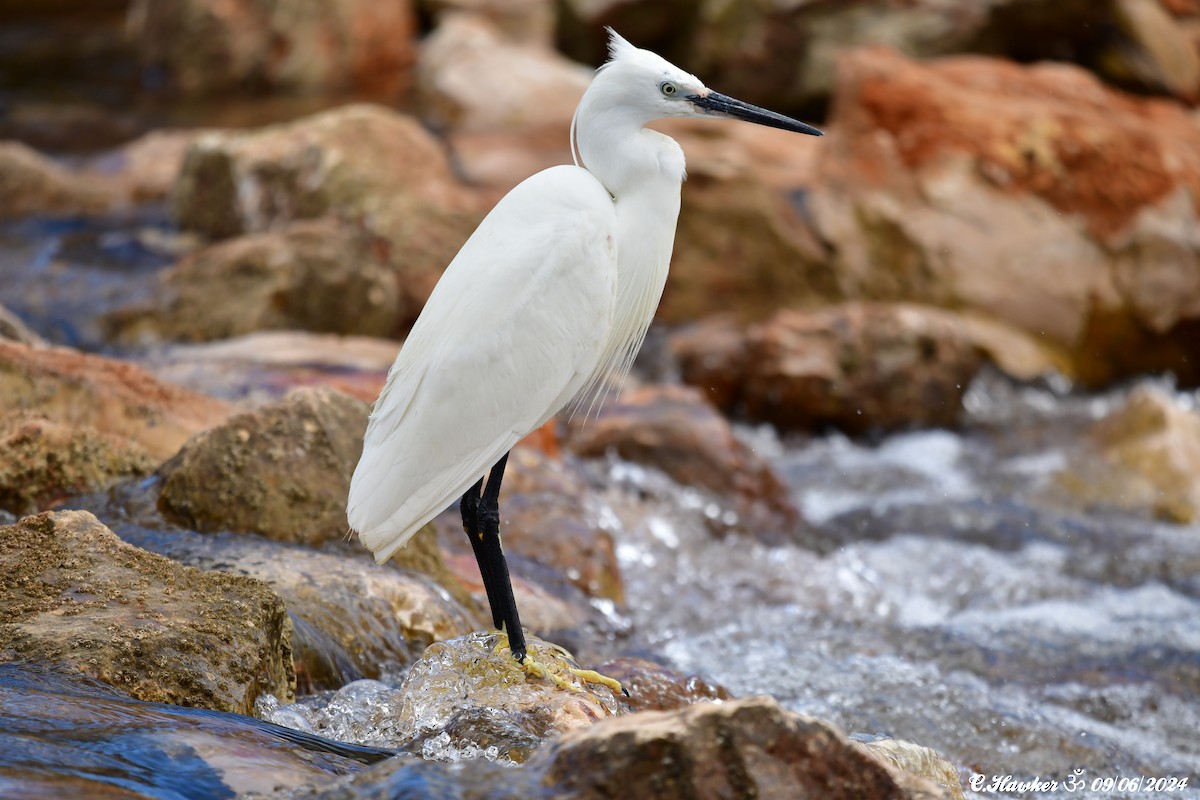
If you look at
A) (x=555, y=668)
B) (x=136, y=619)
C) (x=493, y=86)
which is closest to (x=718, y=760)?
(x=555, y=668)

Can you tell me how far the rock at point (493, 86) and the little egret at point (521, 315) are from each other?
7.67 m

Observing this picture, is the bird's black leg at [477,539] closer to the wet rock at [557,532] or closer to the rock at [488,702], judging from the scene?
the rock at [488,702]

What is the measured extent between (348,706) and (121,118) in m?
10.7

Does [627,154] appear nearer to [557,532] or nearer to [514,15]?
[557,532]

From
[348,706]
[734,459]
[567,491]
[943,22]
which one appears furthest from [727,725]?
[943,22]

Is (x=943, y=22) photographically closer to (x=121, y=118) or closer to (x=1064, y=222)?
(x=1064, y=222)

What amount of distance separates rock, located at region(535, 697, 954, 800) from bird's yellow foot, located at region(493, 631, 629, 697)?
0.92 metres

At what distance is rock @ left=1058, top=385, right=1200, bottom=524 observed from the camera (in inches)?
277

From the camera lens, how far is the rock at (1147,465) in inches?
277

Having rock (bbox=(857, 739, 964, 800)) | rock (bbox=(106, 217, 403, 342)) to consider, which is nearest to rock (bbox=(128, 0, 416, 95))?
rock (bbox=(106, 217, 403, 342))

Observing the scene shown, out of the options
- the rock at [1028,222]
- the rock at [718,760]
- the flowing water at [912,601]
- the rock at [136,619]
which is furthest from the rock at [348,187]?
the rock at [718,760]

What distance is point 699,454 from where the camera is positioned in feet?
22.1

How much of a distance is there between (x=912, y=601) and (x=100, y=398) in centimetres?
369

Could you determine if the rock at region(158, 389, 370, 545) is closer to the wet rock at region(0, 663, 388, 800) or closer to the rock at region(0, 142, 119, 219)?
the wet rock at region(0, 663, 388, 800)
